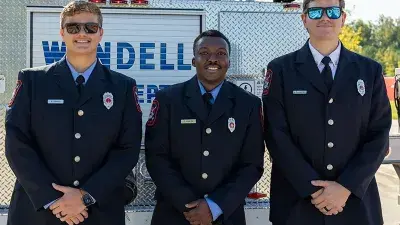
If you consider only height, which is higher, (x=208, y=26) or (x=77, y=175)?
(x=208, y=26)

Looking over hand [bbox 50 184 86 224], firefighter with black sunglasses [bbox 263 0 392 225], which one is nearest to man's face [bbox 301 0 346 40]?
firefighter with black sunglasses [bbox 263 0 392 225]

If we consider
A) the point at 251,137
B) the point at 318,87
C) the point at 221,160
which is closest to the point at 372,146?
the point at 318,87

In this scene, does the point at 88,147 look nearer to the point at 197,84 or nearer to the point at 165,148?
the point at 165,148

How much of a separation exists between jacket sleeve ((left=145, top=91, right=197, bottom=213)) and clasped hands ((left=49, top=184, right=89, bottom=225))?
0.44m

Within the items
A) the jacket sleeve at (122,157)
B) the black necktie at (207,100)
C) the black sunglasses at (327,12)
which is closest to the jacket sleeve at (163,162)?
the jacket sleeve at (122,157)

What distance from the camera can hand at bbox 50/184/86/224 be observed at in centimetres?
241

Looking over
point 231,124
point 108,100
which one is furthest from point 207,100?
point 108,100

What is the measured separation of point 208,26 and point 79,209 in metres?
2.27

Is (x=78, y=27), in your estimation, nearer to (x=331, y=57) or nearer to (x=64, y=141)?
(x=64, y=141)

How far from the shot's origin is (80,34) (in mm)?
2594

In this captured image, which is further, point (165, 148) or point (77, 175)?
point (165, 148)

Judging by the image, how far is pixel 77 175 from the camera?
253 cm

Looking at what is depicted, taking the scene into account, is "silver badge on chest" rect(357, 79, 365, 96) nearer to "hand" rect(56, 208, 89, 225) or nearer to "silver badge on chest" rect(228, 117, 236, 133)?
"silver badge on chest" rect(228, 117, 236, 133)

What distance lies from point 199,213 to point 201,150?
0.35 metres
